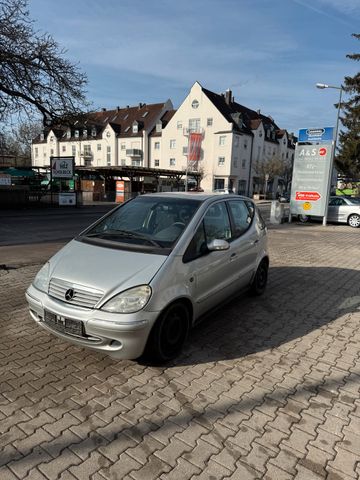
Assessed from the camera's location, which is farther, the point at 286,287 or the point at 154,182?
the point at 154,182

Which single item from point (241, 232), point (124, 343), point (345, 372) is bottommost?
point (345, 372)

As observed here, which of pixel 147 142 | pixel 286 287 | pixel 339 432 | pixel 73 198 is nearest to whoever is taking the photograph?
pixel 339 432

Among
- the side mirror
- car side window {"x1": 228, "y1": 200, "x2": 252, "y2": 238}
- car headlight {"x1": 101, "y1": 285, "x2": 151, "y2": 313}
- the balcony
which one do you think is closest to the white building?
the balcony

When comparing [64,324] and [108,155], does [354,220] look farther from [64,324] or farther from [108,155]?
[108,155]

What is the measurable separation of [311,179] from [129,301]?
16.1 meters

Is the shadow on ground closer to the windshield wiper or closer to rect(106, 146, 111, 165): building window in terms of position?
the windshield wiper

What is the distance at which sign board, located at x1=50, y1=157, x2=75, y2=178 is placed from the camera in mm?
23391

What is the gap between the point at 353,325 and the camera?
487 cm

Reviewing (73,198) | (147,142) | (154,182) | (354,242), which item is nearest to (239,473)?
(354,242)

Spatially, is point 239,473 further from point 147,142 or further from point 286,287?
point 147,142

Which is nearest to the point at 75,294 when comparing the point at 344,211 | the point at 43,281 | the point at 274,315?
the point at 43,281

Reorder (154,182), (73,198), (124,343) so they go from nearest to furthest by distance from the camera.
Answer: (124,343) → (73,198) → (154,182)

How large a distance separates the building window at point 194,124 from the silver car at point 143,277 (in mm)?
50206

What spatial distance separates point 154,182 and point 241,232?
128 feet
